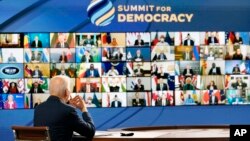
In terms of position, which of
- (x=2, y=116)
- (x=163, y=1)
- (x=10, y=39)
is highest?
(x=163, y=1)

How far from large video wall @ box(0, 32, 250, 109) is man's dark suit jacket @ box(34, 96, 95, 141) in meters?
3.56

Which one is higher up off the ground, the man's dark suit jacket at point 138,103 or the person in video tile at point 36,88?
the person in video tile at point 36,88

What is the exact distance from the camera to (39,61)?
745cm

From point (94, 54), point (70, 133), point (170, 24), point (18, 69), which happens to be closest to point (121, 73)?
point (94, 54)

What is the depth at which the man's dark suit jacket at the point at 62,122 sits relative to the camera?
386 cm

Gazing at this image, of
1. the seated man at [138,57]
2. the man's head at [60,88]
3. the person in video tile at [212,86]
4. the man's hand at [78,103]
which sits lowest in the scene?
the man's hand at [78,103]

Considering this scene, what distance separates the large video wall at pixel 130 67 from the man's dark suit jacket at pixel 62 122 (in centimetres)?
356

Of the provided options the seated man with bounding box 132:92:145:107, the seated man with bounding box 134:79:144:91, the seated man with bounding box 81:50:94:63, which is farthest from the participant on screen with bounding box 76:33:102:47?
the seated man with bounding box 132:92:145:107

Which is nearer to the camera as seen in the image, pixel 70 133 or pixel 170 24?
pixel 70 133

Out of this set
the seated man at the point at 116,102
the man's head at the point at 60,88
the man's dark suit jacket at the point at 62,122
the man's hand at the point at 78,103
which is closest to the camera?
the man's dark suit jacket at the point at 62,122

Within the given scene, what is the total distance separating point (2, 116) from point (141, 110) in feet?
6.88

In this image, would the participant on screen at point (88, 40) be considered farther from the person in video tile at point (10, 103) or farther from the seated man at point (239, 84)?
the seated man at point (239, 84)

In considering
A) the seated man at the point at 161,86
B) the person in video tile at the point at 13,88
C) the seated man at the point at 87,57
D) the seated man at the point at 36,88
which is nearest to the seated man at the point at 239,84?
the seated man at the point at 161,86

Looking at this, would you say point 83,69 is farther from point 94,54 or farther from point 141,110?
point 141,110
